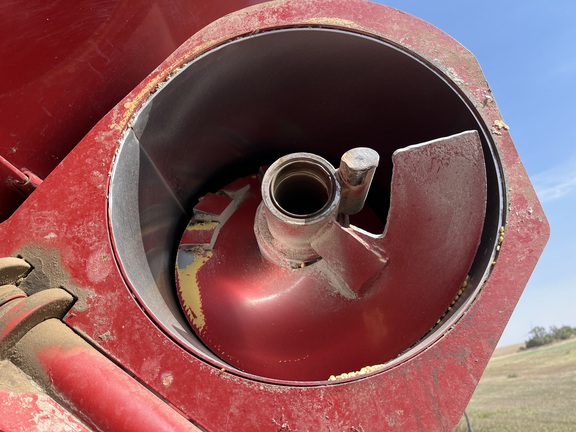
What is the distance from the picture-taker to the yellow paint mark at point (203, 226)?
2748mm

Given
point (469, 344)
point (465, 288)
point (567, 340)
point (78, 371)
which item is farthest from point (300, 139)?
point (567, 340)

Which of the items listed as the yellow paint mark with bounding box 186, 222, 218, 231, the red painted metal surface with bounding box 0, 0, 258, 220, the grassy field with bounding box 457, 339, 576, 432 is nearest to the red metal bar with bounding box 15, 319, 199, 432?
the red painted metal surface with bounding box 0, 0, 258, 220

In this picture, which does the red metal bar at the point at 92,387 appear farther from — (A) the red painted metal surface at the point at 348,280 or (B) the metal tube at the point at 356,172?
(B) the metal tube at the point at 356,172

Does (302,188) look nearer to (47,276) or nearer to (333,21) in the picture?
(333,21)

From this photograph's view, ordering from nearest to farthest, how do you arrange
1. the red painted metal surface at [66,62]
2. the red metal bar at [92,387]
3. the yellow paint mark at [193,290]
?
the red metal bar at [92,387], the red painted metal surface at [66,62], the yellow paint mark at [193,290]

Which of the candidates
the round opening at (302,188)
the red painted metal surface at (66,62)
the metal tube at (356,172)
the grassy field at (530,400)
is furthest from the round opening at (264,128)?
the grassy field at (530,400)

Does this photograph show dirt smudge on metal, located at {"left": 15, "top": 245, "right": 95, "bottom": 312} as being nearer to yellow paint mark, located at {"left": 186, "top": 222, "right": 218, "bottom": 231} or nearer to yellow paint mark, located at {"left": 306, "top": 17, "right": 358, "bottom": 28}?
yellow paint mark, located at {"left": 186, "top": 222, "right": 218, "bottom": 231}

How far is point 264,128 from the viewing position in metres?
2.84

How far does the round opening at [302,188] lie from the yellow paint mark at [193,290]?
0.60m

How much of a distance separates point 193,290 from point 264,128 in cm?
A: 101

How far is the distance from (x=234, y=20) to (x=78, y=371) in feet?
5.20

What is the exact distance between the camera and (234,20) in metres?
2.20

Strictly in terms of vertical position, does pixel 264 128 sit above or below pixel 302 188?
above

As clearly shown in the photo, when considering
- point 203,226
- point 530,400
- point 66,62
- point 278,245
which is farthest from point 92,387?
point 530,400
